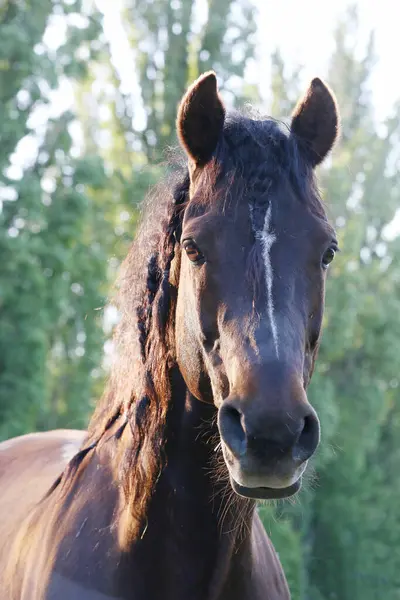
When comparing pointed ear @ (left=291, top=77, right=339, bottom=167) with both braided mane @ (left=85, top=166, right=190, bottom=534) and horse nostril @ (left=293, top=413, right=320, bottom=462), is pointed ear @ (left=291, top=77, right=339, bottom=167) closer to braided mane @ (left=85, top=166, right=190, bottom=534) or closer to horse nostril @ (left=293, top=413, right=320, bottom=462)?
braided mane @ (left=85, top=166, right=190, bottom=534)

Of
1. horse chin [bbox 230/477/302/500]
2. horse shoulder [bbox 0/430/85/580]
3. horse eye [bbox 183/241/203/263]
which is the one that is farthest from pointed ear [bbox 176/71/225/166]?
horse shoulder [bbox 0/430/85/580]

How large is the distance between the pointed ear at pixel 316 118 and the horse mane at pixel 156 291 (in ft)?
0.45

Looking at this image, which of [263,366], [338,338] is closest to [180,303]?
[263,366]

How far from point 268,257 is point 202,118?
0.65m

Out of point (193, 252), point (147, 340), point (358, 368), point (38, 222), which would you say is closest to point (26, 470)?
point (147, 340)

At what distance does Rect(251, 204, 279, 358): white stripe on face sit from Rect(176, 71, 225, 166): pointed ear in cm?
44

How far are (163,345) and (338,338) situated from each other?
606 inches

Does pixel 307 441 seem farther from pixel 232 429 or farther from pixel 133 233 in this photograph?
pixel 133 233

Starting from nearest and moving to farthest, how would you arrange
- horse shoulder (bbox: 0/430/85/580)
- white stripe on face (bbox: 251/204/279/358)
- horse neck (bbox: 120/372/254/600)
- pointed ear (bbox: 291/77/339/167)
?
white stripe on face (bbox: 251/204/279/358) < horse neck (bbox: 120/372/254/600) < pointed ear (bbox: 291/77/339/167) < horse shoulder (bbox: 0/430/85/580)

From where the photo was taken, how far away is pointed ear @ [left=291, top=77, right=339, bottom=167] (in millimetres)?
2785

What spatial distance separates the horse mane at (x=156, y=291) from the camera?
2520 mm

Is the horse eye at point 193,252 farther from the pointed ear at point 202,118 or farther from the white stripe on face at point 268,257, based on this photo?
the pointed ear at point 202,118

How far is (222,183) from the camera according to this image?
250 cm

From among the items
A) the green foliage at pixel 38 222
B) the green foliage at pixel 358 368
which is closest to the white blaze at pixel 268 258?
the green foliage at pixel 38 222
